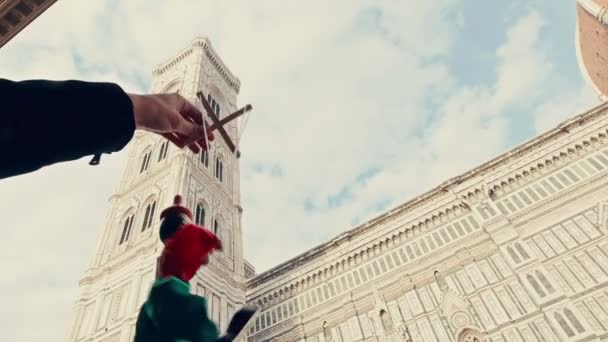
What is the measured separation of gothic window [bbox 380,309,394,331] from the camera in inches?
687

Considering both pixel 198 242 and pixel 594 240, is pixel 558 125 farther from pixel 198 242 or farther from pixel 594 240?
pixel 198 242

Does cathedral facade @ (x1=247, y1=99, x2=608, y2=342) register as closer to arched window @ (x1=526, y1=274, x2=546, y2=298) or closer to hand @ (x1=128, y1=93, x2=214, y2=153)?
arched window @ (x1=526, y1=274, x2=546, y2=298)

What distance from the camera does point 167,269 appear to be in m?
1.51

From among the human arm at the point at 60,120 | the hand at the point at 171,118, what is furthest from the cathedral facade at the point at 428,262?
the human arm at the point at 60,120

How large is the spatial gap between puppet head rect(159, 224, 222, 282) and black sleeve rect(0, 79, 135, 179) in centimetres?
50

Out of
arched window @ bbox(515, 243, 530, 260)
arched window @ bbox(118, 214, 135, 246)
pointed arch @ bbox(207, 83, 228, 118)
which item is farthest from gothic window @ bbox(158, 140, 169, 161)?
arched window @ bbox(515, 243, 530, 260)

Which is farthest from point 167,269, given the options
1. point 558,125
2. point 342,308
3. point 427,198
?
point 558,125

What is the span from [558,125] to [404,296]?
497 inches

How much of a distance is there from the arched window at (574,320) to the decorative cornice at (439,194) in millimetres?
6637

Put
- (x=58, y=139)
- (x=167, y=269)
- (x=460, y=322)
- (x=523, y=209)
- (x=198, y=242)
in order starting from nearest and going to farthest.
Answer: (x=58, y=139), (x=167, y=269), (x=198, y=242), (x=460, y=322), (x=523, y=209)

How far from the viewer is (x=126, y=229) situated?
21234 millimetres

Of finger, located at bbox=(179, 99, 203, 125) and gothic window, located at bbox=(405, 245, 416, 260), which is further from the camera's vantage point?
gothic window, located at bbox=(405, 245, 416, 260)

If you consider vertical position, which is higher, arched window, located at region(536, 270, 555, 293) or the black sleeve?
arched window, located at region(536, 270, 555, 293)

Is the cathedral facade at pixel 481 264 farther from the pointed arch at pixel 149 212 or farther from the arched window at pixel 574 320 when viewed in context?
the pointed arch at pixel 149 212
